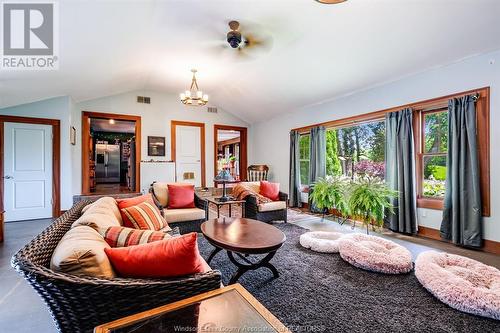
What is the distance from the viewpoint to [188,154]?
689 centimetres

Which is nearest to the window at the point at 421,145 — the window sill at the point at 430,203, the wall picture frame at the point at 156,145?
the window sill at the point at 430,203

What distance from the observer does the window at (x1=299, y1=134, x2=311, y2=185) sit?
6.09 meters

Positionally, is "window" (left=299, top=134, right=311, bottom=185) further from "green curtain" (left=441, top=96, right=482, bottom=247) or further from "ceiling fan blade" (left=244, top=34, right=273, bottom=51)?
"green curtain" (left=441, top=96, right=482, bottom=247)

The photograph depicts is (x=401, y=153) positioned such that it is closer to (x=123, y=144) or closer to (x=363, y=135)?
(x=363, y=135)

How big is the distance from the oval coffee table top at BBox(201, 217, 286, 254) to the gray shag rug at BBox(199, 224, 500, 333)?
1.40 feet

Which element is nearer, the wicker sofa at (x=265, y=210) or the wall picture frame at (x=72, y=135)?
the wicker sofa at (x=265, y=210)

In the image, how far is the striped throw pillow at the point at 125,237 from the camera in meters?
1.40

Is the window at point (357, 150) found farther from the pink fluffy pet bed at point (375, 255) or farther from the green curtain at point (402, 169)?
the pink fluffy pet bed at point (375, 255)

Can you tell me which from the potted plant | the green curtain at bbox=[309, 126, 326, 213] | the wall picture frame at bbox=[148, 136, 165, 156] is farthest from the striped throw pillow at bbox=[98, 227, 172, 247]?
the wall picture frame at bbox=[148, 136, 165, 156]

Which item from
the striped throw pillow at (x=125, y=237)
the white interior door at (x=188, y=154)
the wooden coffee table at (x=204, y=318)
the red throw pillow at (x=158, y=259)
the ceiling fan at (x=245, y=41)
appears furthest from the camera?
the white interior door at (x=188, y=154)

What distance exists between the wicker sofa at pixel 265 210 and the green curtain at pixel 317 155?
132 cm

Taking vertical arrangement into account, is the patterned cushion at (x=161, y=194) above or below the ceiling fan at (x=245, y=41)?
below

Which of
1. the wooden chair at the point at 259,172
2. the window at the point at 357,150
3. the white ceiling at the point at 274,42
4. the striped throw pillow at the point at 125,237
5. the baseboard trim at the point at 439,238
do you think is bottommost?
the baseboard trim at the point at 439,238

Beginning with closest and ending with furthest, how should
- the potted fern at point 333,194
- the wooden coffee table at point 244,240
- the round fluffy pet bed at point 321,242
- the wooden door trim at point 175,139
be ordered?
1. the wooden coffee table at point 244,240
2. the round fluffy pet bed at point 321,242
3. the potted fern at point 333,194
4. the wooden door trim at point 175,139
